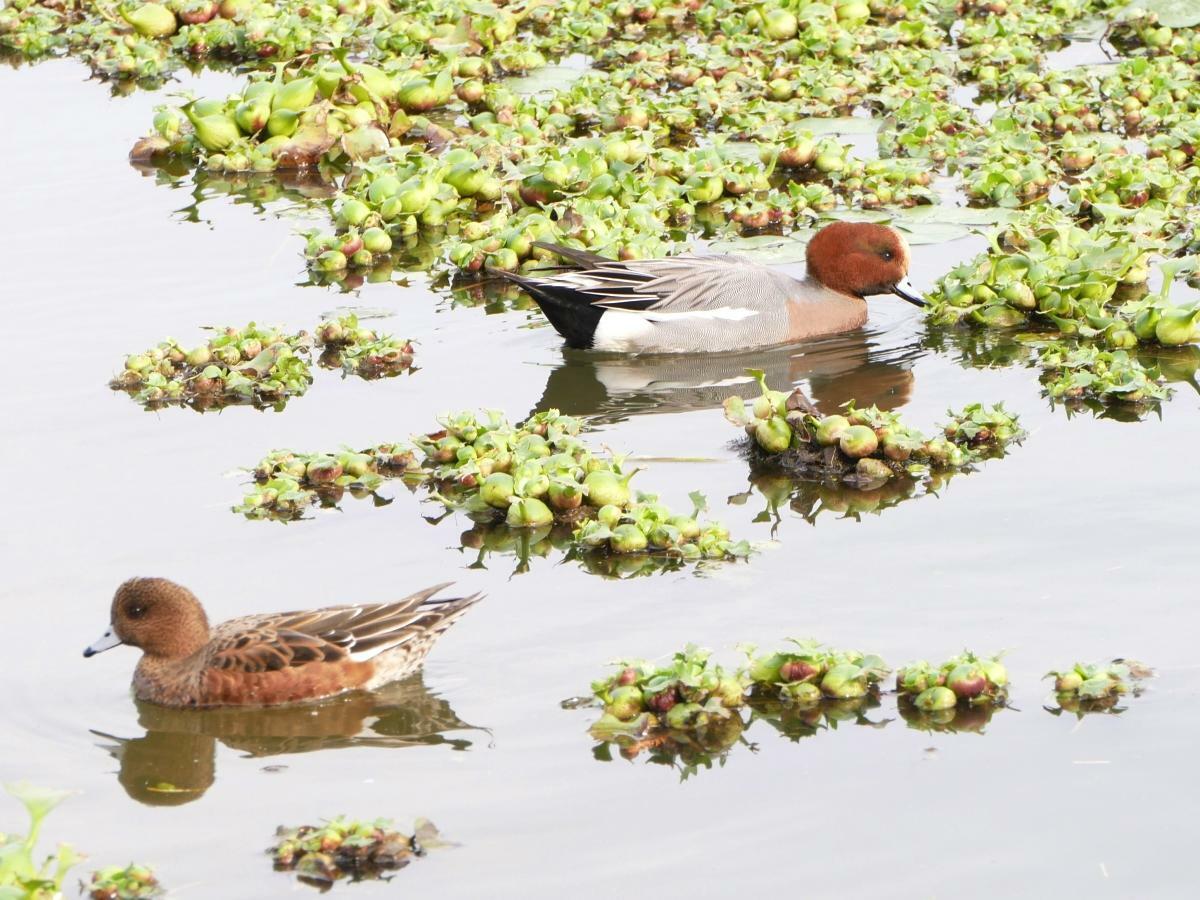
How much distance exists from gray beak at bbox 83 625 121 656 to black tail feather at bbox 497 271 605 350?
3747 millimetres

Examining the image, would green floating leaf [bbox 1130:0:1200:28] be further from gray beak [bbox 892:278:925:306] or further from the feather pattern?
the feather pattern

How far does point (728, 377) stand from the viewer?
370 inches

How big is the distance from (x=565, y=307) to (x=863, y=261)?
1555mm

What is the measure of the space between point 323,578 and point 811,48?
818cm

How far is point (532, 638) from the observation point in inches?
253

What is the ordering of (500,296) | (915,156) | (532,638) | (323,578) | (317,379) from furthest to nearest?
(915,156) < (500,296) < (317,379) < (323,578) < (532,638)

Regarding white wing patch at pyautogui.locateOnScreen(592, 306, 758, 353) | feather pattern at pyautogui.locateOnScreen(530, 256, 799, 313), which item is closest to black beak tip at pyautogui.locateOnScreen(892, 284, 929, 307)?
feather pattern at pyautogui.locateOnScreen(530, 256, 799, 313)

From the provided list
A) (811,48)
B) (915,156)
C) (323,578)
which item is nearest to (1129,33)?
(811,48)

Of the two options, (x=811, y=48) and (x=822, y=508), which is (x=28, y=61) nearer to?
(x=811, y=48)

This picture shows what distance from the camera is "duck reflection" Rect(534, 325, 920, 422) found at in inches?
352

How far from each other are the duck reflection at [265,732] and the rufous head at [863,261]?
4276 millimetres

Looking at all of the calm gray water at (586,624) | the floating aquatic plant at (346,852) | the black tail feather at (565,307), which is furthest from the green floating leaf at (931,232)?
the floating aquatic plant at (346,852)

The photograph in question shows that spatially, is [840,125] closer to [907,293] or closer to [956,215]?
[956,215]

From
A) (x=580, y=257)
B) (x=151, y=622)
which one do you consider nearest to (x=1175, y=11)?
(x=580, y=257)
